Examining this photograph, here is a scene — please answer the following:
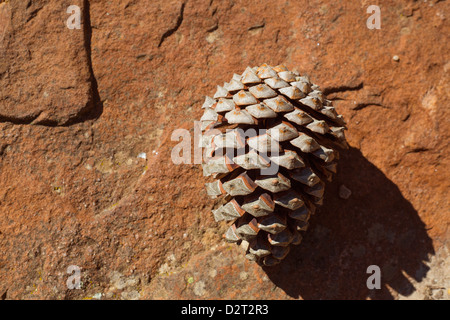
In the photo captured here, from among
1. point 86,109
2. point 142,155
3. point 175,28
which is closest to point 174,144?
point 142,155

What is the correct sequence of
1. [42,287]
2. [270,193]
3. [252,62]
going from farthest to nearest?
[252,62] → [42,287] → [270,193]

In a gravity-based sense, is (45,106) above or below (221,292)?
above

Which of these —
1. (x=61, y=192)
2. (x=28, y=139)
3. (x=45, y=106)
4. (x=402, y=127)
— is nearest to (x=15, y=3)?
(x=45, y=106)

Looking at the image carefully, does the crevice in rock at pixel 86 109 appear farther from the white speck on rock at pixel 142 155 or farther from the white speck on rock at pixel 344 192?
the white speck on rock at pixel 344 192

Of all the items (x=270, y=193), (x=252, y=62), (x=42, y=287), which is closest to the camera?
(x=270, y=193)

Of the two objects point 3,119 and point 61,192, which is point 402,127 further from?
point 3,119

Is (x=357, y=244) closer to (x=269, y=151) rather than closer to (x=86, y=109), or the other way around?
(x=269, y=151)
